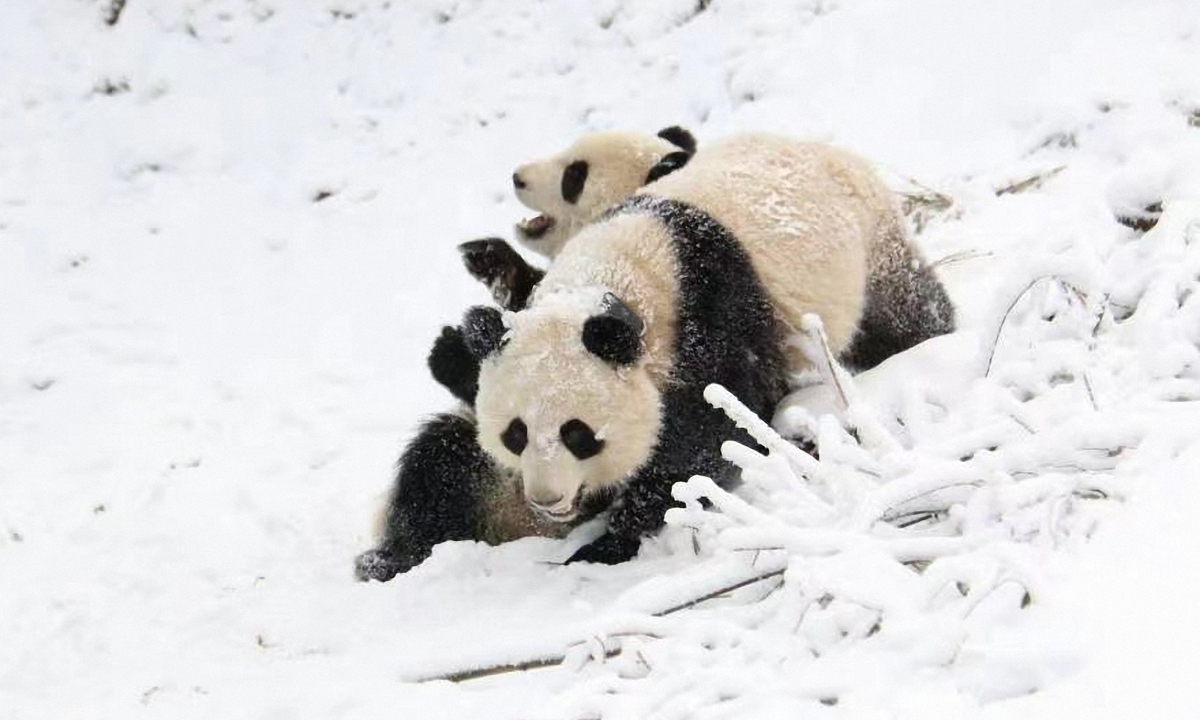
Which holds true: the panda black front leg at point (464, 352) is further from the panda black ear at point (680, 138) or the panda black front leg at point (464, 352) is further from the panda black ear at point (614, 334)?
the panda black ear at point (680, 138)

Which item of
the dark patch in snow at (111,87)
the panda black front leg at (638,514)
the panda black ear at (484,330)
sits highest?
the panda black ear at (484,330)

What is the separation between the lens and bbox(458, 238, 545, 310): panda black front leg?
5113 mm

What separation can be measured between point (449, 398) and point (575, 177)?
136 cm

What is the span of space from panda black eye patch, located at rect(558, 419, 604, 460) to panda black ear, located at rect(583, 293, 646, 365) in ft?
0.71

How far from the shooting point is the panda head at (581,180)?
5.52m

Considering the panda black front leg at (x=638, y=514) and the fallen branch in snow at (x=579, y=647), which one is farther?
the panda black front leg at (x=638, y=514)

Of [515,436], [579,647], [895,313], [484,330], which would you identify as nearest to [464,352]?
[484,330]

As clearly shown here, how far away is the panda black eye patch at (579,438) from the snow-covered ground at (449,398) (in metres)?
0.36

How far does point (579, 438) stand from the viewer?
12.3 feet

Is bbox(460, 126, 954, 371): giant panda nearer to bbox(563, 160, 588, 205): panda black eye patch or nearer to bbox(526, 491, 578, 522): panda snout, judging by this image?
bbox(563, 160, 588, 205): panda black eye patch

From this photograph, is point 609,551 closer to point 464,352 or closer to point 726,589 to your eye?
point 464,352

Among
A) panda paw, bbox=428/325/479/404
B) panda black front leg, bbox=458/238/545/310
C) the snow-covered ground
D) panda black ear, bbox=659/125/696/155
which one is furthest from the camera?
panda black ear, bbox=659/125/696/155

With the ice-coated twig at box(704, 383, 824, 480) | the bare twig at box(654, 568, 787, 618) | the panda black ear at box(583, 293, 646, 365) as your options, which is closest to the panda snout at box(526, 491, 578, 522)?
the panda black ear at box(583, 293, 646, 365)

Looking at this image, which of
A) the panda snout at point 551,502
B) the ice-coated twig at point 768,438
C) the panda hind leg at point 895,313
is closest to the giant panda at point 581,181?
the panda hind leg at point 895,313
